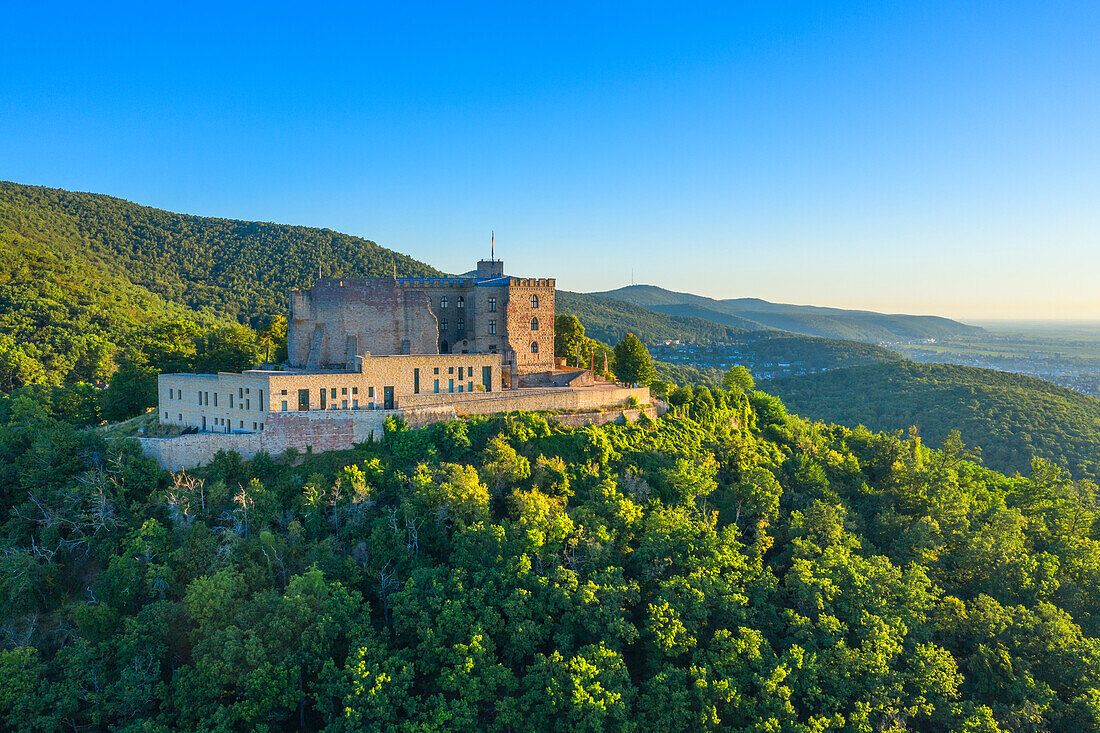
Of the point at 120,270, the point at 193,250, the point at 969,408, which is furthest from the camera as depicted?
the point at 193,250

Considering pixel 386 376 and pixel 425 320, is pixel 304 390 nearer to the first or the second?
pixel 386 376

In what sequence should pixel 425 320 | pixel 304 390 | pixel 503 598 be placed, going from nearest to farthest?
pixel 503 598
pixel 304 390
pixel 425 320

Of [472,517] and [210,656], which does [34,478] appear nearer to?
[210,656]

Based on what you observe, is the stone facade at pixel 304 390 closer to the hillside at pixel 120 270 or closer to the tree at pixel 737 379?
the hillside at pixel 120 270

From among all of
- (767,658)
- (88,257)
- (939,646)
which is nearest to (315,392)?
(767,658)

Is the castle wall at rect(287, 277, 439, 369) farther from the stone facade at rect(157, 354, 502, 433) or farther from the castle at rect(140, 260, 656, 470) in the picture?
the stone facade at rect(157, 354, 502, 433)

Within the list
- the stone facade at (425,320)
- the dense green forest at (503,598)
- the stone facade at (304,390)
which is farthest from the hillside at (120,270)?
the dense green forest at (503,598)

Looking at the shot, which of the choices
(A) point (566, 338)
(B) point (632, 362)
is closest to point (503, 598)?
(B) point (632, 362)
